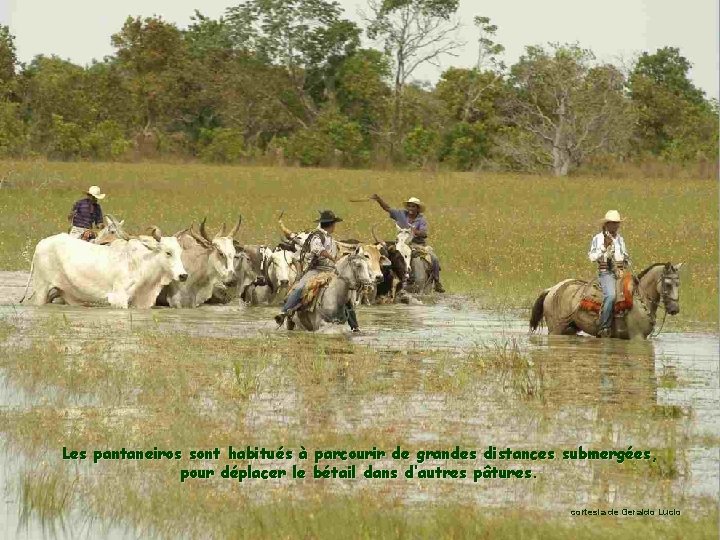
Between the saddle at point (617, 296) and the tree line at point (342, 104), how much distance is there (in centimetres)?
4375

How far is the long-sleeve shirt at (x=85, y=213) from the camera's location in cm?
2316

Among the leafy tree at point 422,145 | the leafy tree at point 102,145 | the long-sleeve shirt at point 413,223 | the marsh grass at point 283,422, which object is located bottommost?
the marsh grass at point 283,422

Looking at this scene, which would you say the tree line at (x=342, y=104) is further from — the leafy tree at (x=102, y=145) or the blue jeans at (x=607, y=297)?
the blue jeans at (x=607, y=297)

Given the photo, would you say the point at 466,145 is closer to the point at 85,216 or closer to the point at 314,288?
the point at 85,216

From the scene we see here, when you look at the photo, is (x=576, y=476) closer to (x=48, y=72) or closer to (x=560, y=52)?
(x=560, y=52)

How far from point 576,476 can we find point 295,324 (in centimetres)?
879

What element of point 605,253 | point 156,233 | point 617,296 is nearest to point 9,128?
point 156,233

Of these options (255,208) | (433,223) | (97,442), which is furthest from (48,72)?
(97,442)

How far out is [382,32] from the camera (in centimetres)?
7512

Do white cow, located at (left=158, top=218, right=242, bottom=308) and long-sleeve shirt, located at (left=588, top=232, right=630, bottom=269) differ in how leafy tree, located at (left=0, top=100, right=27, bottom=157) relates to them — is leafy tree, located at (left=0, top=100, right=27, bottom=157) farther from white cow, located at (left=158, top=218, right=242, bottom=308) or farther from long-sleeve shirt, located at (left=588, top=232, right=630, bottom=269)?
long-sleeve shirt, located at (left=588, top=232, right=630, bottom=269)

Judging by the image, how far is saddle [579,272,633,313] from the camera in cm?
1759

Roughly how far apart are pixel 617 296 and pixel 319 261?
3546 mm

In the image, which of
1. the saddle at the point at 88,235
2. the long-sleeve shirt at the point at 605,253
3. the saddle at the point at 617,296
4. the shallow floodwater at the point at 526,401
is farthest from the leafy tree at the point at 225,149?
the long-sleeve shirt at the point at 605,253

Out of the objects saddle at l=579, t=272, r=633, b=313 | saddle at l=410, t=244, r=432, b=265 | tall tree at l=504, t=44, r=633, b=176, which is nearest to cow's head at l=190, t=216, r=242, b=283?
saddle at l=410, t=244, r=432, b=265
